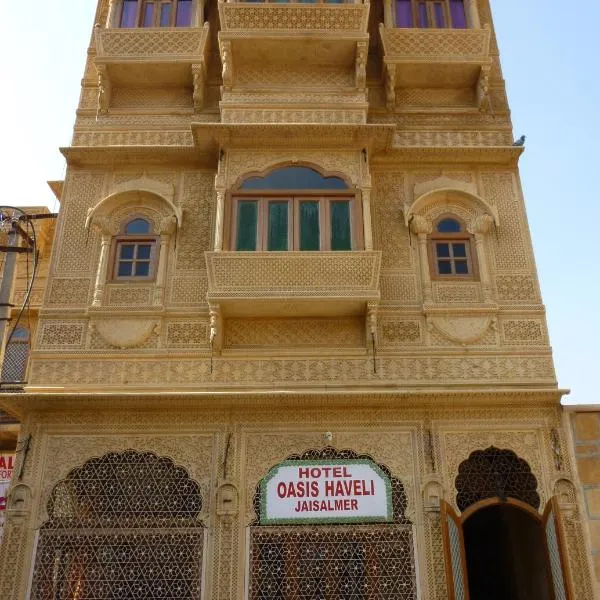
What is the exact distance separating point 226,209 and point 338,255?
1.56 meters

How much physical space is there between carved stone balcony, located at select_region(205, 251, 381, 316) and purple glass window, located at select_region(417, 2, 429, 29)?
14.2ft

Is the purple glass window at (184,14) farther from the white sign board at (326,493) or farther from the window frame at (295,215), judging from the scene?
the white sign board at (326,493)

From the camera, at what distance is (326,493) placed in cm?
702

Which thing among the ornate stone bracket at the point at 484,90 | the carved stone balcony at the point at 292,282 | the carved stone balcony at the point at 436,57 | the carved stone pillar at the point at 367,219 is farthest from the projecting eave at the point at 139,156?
the ornate stone bracket at the point at 484,90

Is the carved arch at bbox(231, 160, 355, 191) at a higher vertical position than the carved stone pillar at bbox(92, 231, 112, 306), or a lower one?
higher

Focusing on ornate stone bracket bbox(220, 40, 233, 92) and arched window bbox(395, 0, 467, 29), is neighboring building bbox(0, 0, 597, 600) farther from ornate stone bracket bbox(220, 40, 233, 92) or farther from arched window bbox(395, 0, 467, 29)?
arched window bbox(395, 0, 467, 29)

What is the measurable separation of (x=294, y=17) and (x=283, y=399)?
5.30 m

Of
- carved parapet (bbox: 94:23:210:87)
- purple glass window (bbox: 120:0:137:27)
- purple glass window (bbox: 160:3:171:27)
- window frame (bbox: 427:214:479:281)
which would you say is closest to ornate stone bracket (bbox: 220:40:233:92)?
carved parapet (bbox: 94:23:210:87)

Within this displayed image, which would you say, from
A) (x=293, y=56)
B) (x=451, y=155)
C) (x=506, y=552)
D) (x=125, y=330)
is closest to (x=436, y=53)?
(x=451, y=155)

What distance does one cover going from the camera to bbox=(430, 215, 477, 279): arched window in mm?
8242

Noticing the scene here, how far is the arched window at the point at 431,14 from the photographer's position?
981 cm

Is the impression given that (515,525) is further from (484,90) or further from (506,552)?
(484,90)

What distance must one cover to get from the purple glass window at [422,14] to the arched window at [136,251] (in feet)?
16.8

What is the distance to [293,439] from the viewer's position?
287 inches
